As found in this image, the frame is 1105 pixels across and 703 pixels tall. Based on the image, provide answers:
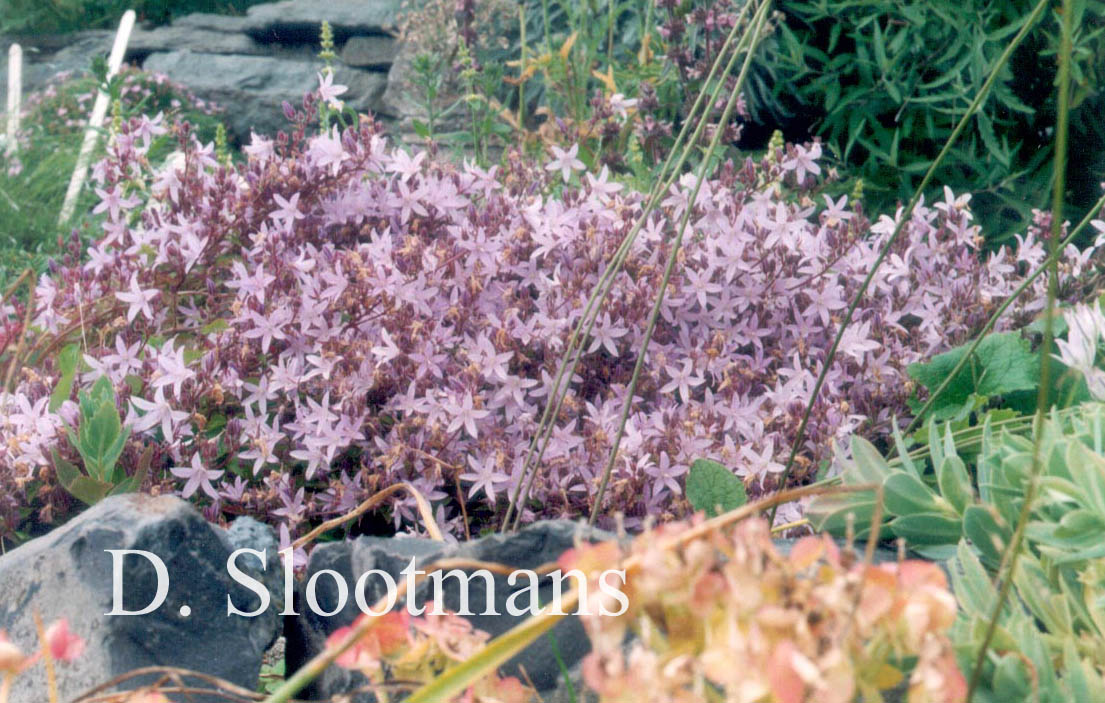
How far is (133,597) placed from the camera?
4.14ft

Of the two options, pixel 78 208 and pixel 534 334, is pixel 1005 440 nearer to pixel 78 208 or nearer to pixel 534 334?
pixel 534 334

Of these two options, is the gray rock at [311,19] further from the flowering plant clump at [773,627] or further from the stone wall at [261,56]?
the flowering plant clump at [773,627]

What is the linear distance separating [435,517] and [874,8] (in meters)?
3.24

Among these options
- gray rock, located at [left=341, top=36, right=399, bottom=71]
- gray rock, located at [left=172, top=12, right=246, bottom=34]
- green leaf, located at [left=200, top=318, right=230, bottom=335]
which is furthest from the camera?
gray rock, located at [left=172, top=12, right=246, bottom=34]

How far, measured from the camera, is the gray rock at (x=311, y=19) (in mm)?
10070

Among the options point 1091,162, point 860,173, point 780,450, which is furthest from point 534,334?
point 1091,162

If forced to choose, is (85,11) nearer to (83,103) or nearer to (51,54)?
(51,54)

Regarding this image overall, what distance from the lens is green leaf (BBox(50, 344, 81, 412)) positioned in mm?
1781

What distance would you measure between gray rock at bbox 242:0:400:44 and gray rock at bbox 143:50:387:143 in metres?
0.48

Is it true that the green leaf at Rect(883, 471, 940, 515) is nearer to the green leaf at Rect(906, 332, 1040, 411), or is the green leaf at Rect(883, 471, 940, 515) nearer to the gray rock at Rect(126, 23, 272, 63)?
the green leaf at Rect(906, 332, 1040, 411)

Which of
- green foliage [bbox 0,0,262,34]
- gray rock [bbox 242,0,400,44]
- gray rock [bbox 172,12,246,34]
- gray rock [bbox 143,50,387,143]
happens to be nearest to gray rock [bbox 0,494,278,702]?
gray rock [bbox 143,50,387,143]

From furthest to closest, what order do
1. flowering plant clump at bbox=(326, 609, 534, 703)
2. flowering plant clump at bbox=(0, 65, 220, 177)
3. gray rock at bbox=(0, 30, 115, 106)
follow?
gray rock at bbox=(0, 30, 115, 106)
flowering plant clump at bbox=(0, 65, 220, 177)
flowering plant clump at bbox=(326, 609, 534, 703)

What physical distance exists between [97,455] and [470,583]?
0.67m

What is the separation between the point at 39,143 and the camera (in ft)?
26.4
